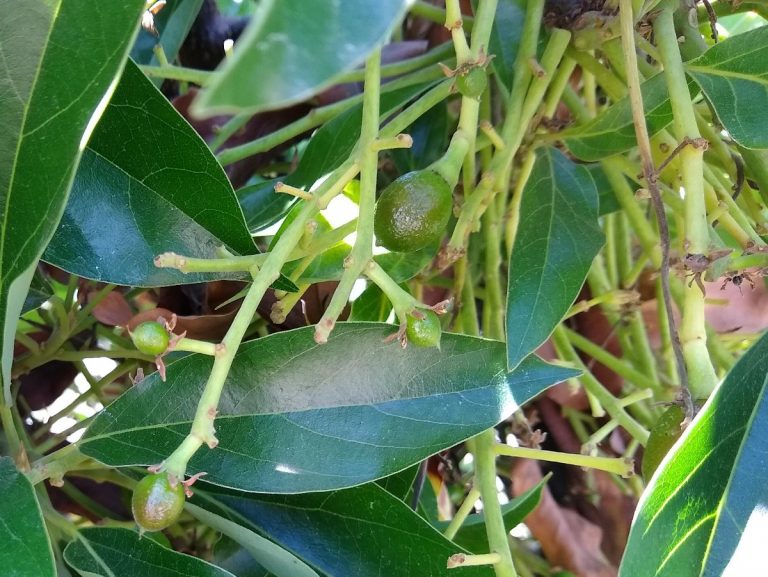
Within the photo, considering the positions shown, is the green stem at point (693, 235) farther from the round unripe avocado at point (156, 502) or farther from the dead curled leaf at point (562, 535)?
the dead curled leaf at point (562, 535)

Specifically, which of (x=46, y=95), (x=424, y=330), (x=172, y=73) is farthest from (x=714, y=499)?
(x=172, y=73)

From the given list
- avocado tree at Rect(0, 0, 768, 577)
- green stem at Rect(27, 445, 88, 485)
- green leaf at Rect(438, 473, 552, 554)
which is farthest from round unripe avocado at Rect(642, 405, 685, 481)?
green stem at Rect(27, 445, 88, 485)

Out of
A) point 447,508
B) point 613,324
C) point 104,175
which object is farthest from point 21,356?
point 613,324

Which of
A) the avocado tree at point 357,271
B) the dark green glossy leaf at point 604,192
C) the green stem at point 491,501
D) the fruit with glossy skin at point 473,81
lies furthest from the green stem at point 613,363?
the fruit with glossy skin at point 473,81

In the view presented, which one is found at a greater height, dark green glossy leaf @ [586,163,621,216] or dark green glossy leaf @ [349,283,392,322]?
dark green glossy leaf @ [586,163,621,216]

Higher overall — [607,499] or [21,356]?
[21,356]

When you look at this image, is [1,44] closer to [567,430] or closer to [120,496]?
[120,496]

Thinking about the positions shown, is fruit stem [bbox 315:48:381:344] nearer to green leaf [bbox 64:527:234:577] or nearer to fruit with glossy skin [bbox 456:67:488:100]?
fruit with glossy skin [bbox 456:67:488:100]

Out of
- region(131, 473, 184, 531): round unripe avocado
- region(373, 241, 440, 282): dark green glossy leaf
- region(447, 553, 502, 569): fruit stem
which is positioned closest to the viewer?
region(131, 473, 184, 531): round unripe avocado
